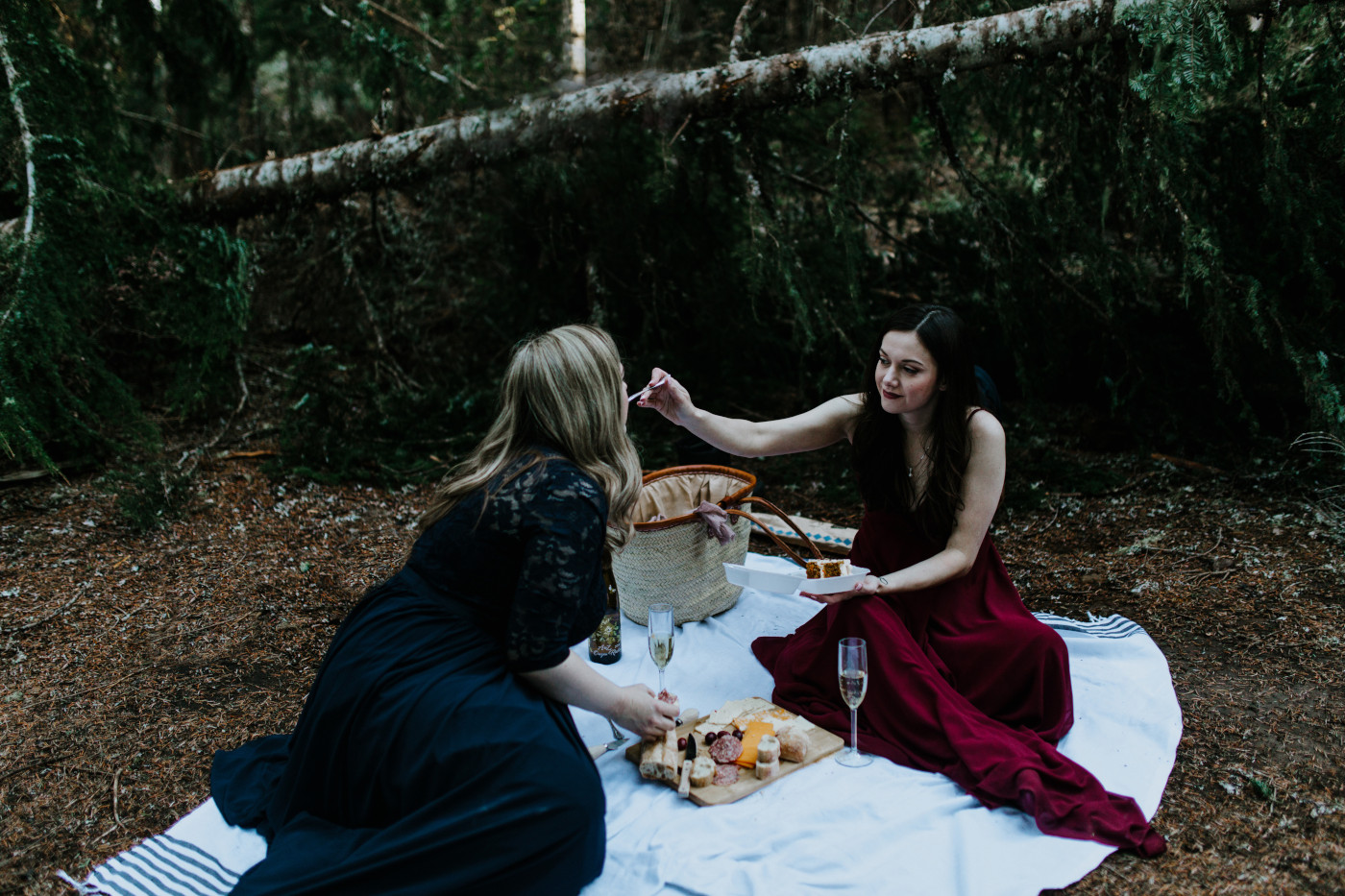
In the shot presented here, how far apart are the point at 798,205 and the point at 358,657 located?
450 cm

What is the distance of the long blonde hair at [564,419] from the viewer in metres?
1.97

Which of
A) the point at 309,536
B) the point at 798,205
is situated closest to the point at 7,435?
the point at 309,536

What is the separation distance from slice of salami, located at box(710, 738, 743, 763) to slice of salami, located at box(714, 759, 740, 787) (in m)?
0.02

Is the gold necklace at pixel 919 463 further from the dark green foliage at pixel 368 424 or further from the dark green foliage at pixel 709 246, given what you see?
the dark green foliage at pixel 368 424

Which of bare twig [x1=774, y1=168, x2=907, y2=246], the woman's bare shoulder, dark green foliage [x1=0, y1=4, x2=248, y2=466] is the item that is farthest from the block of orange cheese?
bare twig [x1=774, y1=168, x2=907, y2=246]

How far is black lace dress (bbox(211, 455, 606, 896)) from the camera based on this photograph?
1.70 meters

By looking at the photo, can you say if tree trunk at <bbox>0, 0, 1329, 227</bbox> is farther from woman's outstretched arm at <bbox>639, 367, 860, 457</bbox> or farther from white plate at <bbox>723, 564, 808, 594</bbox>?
white plate at <bbox>723, 564, 808, 594</bbox>

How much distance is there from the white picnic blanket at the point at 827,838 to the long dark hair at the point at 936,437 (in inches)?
30.2

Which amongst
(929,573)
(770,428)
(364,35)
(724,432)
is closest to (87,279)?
(364,35)

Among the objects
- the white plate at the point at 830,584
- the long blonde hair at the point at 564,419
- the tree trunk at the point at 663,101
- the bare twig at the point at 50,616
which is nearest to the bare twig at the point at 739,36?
the tree trunk at the point at 663,101

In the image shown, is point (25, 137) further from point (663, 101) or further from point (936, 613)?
point (936, 613)

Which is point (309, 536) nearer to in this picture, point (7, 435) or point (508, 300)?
point (7, 435)

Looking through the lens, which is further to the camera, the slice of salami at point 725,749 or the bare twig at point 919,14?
the bare twig at point 919,14

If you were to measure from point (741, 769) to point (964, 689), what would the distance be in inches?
28.1
